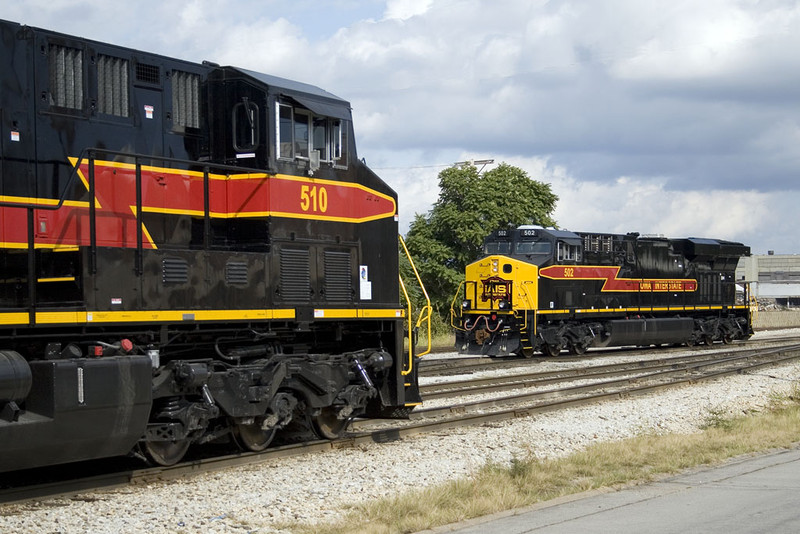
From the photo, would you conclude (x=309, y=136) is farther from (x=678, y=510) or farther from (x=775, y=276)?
(x=775, y=276)

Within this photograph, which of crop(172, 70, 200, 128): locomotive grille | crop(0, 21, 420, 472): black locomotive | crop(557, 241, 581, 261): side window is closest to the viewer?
crop(0, 21, 420, 472): black locomotive

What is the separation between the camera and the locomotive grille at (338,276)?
1088cm

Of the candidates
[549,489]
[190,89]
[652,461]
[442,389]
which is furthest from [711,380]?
[190,89]

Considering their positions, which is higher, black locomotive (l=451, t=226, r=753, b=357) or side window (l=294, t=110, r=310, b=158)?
side window (l=294, t=110, r=310, b=158)

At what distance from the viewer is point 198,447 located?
10.9m

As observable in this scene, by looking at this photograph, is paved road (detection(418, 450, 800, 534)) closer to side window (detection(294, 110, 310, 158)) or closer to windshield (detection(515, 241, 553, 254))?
side window (detection(294, 110, 310, 158))

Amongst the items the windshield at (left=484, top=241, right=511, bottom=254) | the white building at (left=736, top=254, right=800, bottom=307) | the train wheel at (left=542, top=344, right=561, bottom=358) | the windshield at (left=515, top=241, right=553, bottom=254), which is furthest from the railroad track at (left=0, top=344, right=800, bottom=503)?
the white building at (left=736, top=254, right=800, bottom=307)

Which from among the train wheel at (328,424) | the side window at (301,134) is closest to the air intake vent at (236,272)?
the side window at (301,134)

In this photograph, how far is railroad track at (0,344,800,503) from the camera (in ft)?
29.0

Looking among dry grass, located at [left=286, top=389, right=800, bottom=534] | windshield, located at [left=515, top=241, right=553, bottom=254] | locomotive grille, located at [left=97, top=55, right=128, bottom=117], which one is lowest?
dry grass, located at [left=286, top=389, right=800, bottom=534]

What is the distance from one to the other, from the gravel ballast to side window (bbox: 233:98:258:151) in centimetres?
348

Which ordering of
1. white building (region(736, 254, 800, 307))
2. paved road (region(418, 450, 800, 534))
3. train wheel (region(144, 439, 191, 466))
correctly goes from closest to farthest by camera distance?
paved road (region(418, 450, 800, 534)) → train wheel (region(144, 439, 191, 466)) → white building (region(736, 254, 800, 307))

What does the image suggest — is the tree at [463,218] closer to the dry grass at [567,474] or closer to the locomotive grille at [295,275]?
the dry grass at [567,474]

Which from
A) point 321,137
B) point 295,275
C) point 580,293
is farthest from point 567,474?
point 580,293
